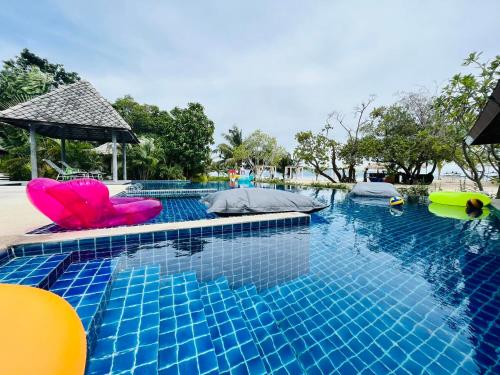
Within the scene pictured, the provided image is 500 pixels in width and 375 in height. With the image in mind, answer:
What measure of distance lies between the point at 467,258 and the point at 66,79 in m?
42.3

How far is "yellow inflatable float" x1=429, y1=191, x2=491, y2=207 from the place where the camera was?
8906 mm

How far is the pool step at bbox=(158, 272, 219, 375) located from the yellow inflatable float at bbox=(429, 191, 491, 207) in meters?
12.3

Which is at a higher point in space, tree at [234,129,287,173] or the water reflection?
tree at [234,129,287,173]

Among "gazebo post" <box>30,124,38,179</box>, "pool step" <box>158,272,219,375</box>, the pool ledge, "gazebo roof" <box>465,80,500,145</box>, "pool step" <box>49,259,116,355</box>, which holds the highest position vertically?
"gazebo roof" <box>465,80,500,145</box>

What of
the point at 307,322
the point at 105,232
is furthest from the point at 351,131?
the point at 105,232

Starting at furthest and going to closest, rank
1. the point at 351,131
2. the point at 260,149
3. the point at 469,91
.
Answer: the point at 260,149
the point at 351,131
the point at 469,91

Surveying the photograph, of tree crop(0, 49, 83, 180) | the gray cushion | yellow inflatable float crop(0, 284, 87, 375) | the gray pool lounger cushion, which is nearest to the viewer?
yellow inflatable float crop(0, 284, 87, 375)

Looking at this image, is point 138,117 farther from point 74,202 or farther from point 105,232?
point 105,232

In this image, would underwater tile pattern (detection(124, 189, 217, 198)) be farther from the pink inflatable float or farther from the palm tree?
the palm tree

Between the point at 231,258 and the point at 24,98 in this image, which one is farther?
the point at 24,98

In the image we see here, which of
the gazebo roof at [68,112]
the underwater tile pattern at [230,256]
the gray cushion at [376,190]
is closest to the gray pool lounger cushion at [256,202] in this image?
the underwater tile pattern at [230,256]

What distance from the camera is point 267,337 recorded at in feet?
6.68

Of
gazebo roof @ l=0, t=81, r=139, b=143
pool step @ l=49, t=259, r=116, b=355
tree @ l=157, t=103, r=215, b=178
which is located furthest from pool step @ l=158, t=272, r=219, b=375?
tree @ l=157, t=103, r=215, b=178

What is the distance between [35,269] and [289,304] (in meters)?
2.96
